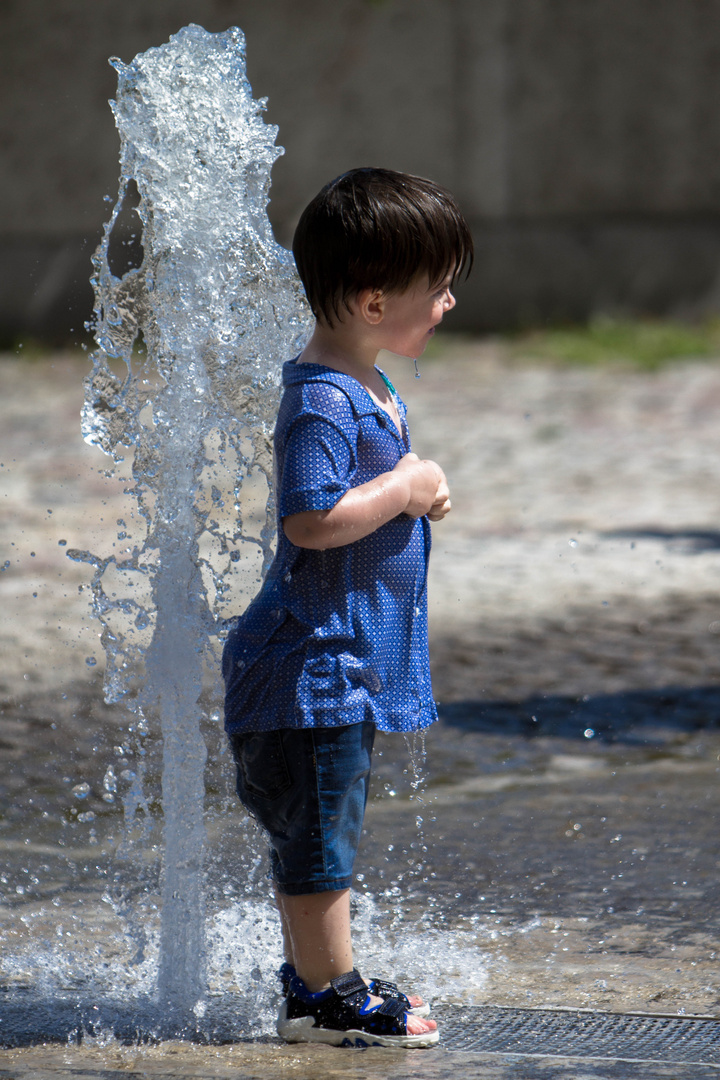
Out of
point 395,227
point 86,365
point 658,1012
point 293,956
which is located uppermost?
point 86,365

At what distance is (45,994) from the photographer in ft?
8.15

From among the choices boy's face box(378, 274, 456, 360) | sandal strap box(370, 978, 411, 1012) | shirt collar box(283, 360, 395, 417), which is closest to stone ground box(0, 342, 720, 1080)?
sandal strap box(370, 978, 411, 1012)

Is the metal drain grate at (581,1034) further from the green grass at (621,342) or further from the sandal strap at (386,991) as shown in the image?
the green grass at (621,342)

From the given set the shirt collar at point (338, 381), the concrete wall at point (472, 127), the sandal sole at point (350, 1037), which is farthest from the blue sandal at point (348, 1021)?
the concrete wall at point (472, 127)

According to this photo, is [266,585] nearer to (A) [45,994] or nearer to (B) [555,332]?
(A) [45,994]

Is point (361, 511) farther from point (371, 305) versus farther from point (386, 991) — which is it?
point (386, 991)

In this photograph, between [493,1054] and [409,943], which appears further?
[409,943]

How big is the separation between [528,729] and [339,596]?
2.24 meters

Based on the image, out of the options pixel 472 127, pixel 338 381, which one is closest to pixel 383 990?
pixel 338 381

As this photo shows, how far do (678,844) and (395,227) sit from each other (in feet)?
5.84

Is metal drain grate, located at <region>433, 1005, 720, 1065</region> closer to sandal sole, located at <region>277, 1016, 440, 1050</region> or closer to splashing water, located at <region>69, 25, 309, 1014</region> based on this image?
sandal sole, located at <region>277, 1016, 440, 1050</region>

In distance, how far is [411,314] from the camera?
2.21 meters

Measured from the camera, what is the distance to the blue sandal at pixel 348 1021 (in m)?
2.19

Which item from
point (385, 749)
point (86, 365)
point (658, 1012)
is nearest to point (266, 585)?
point (658, 1012)
